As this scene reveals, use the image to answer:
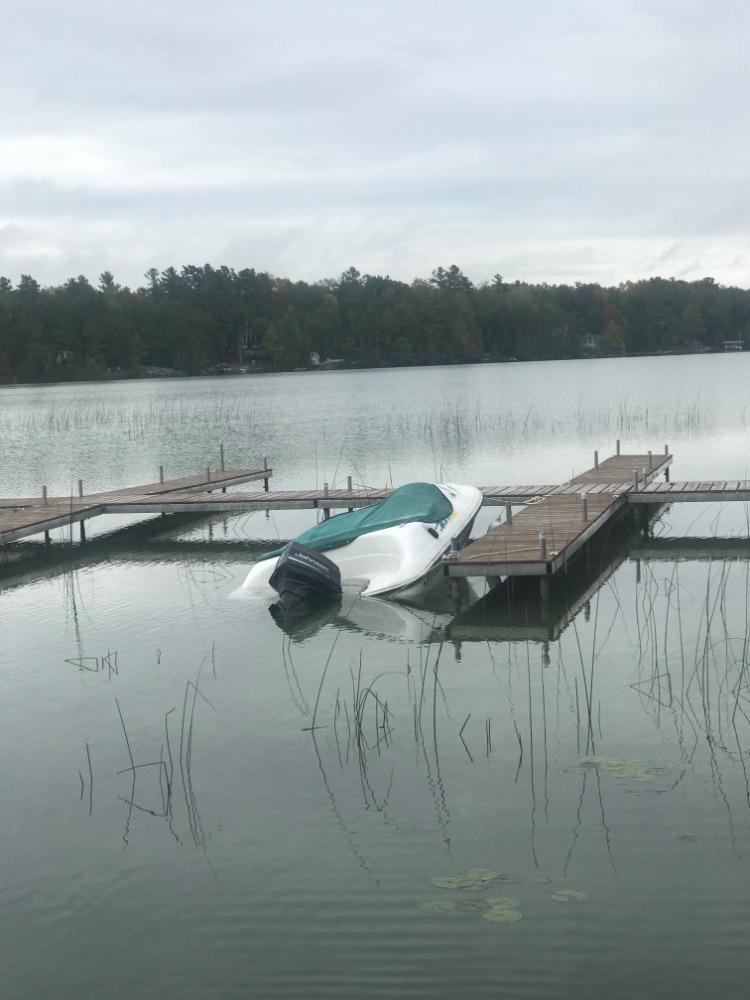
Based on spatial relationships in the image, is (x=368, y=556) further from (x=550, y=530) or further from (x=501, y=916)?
(x=501, y=916)

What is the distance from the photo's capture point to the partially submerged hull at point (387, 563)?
1132 centimetres

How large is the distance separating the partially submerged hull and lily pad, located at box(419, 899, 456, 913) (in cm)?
622

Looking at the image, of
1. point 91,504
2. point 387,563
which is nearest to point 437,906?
point 387,563

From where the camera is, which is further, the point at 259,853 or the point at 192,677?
the point at 192,677

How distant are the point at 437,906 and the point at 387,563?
22.2 ft

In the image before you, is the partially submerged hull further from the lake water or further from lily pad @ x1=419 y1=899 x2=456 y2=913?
lily pad @ x1=419 y1=899 x2=456 y2=913

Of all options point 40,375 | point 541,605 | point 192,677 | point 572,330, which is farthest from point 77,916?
point 572,330

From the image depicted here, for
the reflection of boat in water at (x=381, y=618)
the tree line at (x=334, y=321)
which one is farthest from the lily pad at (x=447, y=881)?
the tree line at (x=334, y=321)

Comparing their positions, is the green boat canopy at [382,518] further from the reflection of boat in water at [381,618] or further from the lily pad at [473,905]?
the lily pad at [473,905]

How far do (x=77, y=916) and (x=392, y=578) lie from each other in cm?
651

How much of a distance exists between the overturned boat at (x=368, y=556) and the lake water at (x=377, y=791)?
44 cm

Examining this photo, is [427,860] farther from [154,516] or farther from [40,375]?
[40,375]

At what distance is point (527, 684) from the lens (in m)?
8.21

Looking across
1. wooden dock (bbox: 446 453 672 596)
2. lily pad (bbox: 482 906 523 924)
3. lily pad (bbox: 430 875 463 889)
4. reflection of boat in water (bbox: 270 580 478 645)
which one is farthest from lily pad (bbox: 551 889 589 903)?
wooden dock (bbox: 446 453 672 596)
